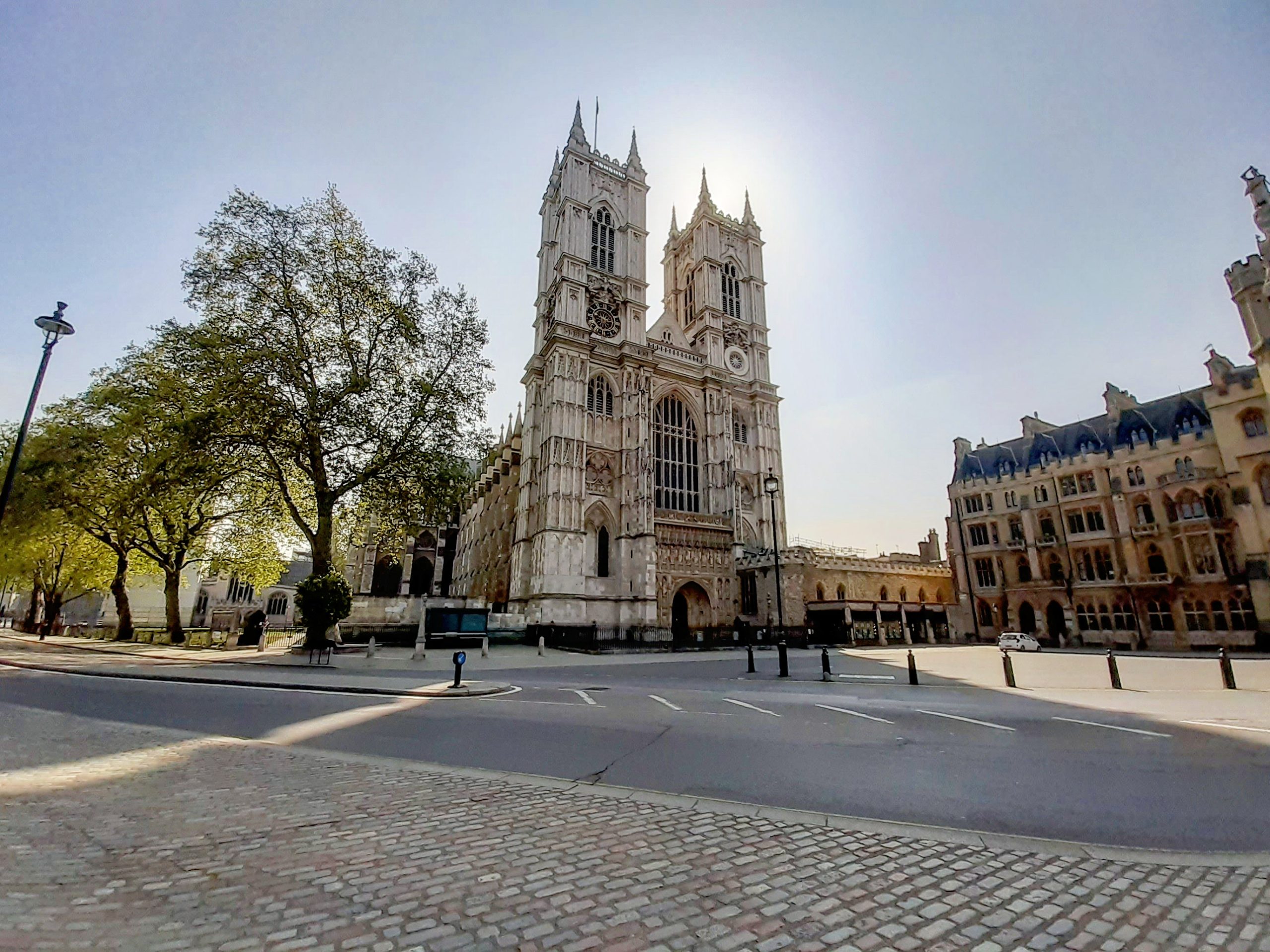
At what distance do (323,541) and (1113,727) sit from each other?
73.2ft

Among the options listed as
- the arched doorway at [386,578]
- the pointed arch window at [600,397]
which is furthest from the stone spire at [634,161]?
the arched doorway at [386,578]

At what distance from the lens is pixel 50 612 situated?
34.2 metres

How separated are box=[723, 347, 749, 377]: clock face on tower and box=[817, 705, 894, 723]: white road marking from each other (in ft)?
127

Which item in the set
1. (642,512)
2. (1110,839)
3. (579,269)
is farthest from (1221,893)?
(579,269)

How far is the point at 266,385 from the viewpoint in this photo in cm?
1941

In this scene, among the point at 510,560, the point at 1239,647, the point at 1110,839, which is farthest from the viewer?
the point at 510,560

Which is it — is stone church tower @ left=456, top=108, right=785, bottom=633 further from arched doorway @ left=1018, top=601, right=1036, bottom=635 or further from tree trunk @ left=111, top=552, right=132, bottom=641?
tree trunk @ left=111, top=552, right=132, bottom=641

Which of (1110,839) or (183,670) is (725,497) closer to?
(183,670)

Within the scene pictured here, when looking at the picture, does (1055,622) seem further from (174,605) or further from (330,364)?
(174,605)

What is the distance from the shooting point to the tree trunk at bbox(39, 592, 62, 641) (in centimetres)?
3195

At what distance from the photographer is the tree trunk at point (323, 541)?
19.7 meters

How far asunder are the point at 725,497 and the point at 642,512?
25.8 ft

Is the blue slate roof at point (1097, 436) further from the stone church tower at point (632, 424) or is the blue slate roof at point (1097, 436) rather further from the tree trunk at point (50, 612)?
the tree trunk at point (50, 612)

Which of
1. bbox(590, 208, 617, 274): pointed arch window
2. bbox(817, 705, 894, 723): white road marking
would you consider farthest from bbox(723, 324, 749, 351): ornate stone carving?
bbox(817, 705, 894, 723): white road marking
